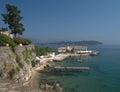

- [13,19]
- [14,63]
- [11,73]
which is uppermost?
[13,19]

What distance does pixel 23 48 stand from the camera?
3184cm

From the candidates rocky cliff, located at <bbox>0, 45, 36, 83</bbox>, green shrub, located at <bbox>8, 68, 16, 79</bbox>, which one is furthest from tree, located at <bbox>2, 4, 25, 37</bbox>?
green shrub, located at <bbox>8, 68, 16, 79</bbox>

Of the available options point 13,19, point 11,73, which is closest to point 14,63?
point 11,73

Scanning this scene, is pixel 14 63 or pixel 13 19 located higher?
pixel 13 19

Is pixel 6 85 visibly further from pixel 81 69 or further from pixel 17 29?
pixel 81 69

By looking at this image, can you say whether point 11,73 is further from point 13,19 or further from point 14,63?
point 13,19

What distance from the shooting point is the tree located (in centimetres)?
3800

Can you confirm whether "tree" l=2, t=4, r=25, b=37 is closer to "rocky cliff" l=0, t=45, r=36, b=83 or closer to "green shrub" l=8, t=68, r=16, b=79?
"rocky cliff" l=0, t=45, r=36, b=83

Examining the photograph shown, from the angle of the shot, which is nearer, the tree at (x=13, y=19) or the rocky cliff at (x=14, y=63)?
the rocky cliff at (x=14, y=63)

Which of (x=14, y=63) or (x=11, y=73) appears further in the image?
(x=14, y=63)

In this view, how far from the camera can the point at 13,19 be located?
A: 38.5m

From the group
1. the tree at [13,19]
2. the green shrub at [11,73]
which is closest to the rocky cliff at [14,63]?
the green shrub at [11,73]

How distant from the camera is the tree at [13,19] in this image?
3800 cm

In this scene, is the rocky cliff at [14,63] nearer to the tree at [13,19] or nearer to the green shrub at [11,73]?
the green shrub at [11,73]
